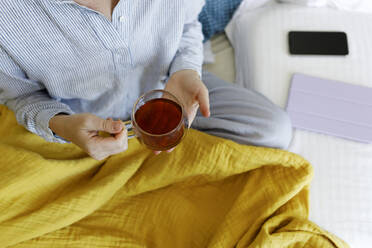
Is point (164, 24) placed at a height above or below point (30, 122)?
above

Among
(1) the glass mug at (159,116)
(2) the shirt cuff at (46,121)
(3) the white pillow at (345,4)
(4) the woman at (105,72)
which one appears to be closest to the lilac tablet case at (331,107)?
(4) the woman at (105,72)

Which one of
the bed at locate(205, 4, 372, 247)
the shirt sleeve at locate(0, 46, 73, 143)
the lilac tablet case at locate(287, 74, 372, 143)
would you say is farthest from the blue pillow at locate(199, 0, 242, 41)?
the shirt sleeve at locate(0, 46, 73, 143)

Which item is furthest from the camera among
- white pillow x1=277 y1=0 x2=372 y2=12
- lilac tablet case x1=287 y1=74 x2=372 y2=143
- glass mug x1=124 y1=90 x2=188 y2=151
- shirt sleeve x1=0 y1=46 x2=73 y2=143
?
white pillow x1=277 y1=0 x2=372 y2=12

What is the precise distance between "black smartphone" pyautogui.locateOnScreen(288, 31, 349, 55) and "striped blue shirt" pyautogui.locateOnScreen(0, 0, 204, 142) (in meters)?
0.37

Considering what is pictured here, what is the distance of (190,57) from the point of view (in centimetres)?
82

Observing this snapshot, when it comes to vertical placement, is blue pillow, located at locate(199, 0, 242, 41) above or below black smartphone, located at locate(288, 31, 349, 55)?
above

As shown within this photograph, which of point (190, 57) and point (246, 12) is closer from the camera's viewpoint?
point (190, 57)

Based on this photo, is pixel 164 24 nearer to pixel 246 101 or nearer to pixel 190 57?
pixel 190 57

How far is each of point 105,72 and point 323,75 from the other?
2.29 feet

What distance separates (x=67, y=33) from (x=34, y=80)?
0.55ft

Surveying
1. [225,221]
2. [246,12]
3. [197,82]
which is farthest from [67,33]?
[246,12]

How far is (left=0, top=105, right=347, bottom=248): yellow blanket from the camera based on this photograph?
0.74m

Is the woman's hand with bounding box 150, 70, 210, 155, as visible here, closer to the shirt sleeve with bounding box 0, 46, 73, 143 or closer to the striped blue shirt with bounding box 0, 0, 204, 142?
the striped blue shirt with bounding box 0, 0, 204, 142

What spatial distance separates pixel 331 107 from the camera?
987 millimetres
